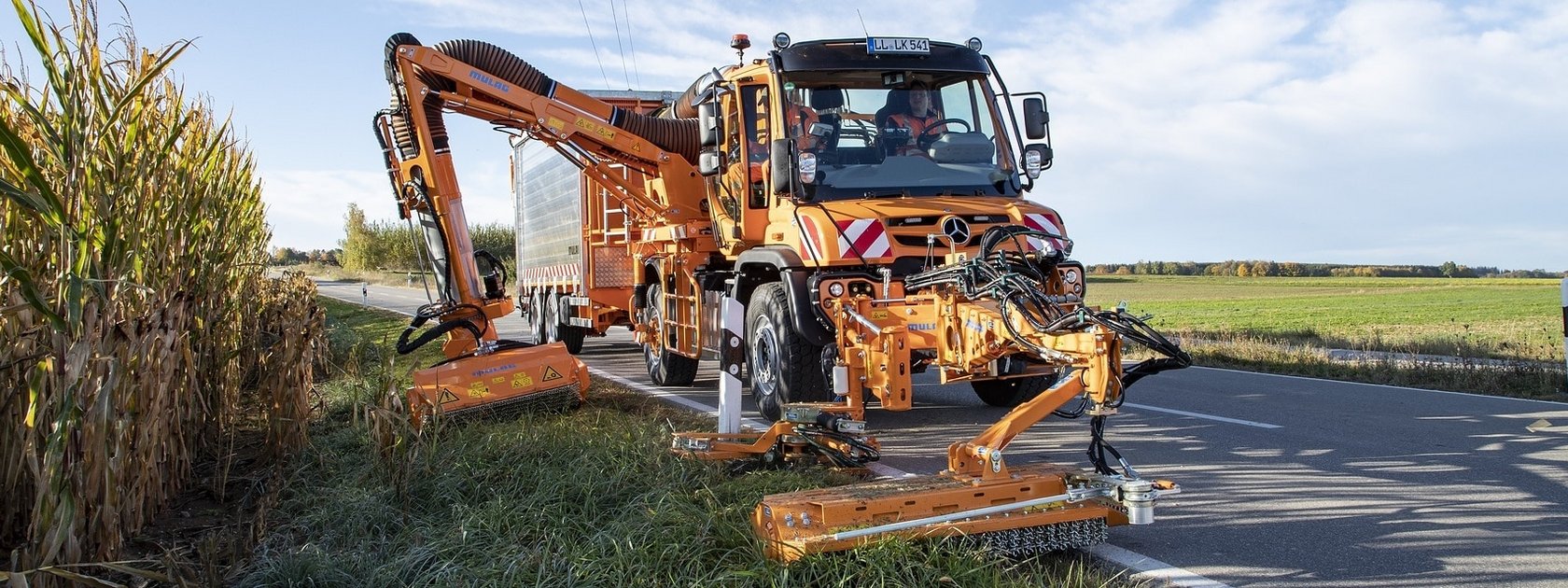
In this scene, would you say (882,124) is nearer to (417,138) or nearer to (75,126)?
(417,138)

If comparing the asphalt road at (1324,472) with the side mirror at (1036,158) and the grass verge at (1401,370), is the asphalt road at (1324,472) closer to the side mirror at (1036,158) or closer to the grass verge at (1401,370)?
the grass verge at (1401,370)

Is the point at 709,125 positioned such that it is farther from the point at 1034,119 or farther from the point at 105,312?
the point at 105,312

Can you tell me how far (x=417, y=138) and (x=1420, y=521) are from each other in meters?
7.82

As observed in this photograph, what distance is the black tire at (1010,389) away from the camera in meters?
9.13

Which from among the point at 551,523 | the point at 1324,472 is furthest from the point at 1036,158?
the point at 551,523

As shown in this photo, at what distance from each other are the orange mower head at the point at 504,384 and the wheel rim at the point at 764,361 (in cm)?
127

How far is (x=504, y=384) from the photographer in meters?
7.88

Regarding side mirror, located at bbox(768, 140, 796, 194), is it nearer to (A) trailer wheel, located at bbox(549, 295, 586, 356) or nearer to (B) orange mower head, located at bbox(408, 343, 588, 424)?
(B) orange mower head, located at bbox(408, 343, 588, 424)

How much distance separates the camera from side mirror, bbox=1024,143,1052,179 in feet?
28.1

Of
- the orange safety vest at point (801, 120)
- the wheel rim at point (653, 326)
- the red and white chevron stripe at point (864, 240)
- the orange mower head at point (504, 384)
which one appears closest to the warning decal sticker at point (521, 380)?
the orange mower head at point (504, 384)

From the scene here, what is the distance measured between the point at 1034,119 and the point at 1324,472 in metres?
3.49

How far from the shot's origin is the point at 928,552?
4.10 m

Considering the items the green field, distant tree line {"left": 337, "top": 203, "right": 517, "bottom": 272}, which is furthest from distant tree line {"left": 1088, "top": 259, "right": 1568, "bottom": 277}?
distant tree line {"left": 337, "top": 203, "right": 517, "bottom": 272}

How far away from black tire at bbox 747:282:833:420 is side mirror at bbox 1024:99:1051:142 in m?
2.26
